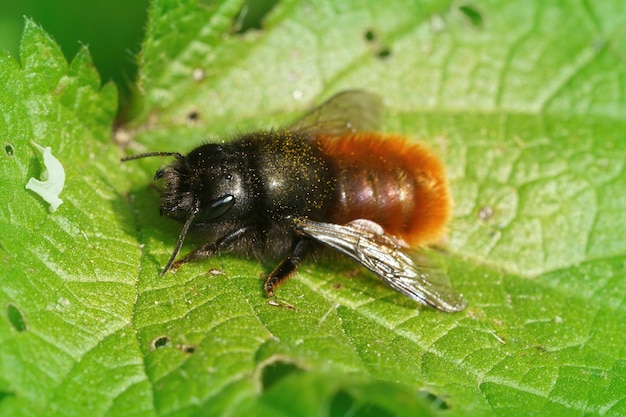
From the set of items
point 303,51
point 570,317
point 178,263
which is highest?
point 303,51

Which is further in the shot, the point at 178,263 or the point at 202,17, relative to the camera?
the point at 202,17

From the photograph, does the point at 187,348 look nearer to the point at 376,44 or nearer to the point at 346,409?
the point at 346,409

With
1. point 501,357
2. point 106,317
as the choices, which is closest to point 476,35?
point 501,357

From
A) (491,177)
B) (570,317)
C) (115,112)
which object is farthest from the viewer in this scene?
(491,177)

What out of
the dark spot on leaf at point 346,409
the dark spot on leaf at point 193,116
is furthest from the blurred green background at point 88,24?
the dark spot on leaf at point 346,409

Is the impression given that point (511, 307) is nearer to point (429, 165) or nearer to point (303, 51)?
point (429, 165)

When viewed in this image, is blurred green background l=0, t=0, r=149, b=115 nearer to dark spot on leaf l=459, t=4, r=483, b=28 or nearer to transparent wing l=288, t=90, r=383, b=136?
transparent wing l=288, t=90, r=383, b=136

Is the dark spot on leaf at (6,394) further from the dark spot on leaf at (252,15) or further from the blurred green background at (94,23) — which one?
the dark spot on leaf at (252,15)
